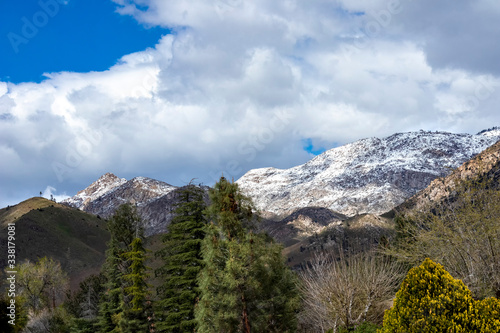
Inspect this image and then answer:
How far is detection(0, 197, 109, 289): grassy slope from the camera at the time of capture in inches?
5268

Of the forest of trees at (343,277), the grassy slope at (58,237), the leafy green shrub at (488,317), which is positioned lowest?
the leafy green shrub at (488,317)

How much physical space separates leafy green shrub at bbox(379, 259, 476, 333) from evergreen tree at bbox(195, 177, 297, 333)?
28.8 feet

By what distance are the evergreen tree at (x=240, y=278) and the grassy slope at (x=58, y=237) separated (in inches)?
4666

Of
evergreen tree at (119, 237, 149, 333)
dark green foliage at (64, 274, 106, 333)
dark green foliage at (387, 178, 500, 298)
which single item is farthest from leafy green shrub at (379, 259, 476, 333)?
dark green foliage at (64, 274, 106, 333)

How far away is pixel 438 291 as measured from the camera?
11719 millimetres

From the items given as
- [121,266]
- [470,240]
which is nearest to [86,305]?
[121,266]

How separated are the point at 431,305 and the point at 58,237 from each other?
164103 millimetres

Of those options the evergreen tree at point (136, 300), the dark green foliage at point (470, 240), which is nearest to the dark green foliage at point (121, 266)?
the evergreen tree at point (136, 300)

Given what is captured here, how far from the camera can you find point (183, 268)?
2828 cm

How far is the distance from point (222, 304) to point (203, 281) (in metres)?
1.64

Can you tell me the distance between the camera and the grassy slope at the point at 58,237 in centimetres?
13381

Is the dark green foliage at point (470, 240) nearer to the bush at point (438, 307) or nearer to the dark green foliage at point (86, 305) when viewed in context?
the bush at point (438, 307)

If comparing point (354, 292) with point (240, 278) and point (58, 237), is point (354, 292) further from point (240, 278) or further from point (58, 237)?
point (58, 237)

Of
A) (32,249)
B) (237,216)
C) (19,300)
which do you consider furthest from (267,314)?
(32,249)
